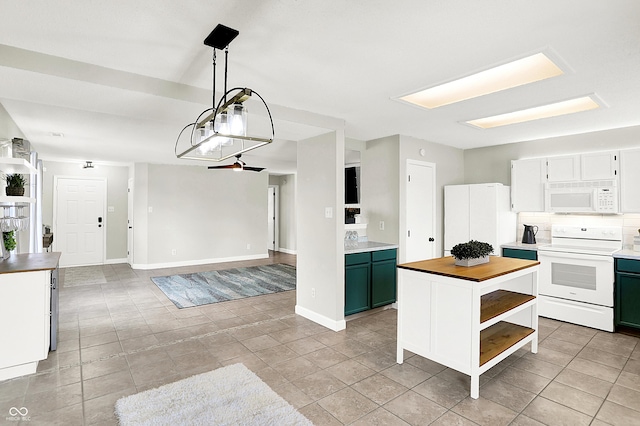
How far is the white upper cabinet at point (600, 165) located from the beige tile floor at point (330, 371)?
183 centimetres

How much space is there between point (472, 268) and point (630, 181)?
277 cm

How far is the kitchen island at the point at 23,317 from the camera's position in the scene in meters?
2.62

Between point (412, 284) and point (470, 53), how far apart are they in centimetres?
174

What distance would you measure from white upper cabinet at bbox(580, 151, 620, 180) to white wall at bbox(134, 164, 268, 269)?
6.50 meters

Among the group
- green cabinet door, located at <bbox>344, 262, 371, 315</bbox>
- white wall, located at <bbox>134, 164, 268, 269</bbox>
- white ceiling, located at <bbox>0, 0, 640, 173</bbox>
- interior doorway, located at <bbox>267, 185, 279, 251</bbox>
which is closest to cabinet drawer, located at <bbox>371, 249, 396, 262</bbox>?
green cabinet door, located at <bbox>344, 262, 371, 315</bbox>

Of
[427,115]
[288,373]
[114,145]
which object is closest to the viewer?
[288,373]

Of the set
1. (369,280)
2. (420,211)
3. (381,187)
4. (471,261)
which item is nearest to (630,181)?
(420,211)

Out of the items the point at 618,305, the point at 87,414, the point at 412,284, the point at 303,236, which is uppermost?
the point at 303,236

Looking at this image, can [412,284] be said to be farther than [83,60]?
Yes

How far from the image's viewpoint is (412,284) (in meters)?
2.85

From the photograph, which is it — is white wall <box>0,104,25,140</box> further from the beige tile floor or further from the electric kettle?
the electric kettle

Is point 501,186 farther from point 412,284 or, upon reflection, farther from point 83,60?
point 83,60

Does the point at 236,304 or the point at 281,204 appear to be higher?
the point at 281,204

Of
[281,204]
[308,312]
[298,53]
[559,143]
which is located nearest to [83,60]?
[298,53]
